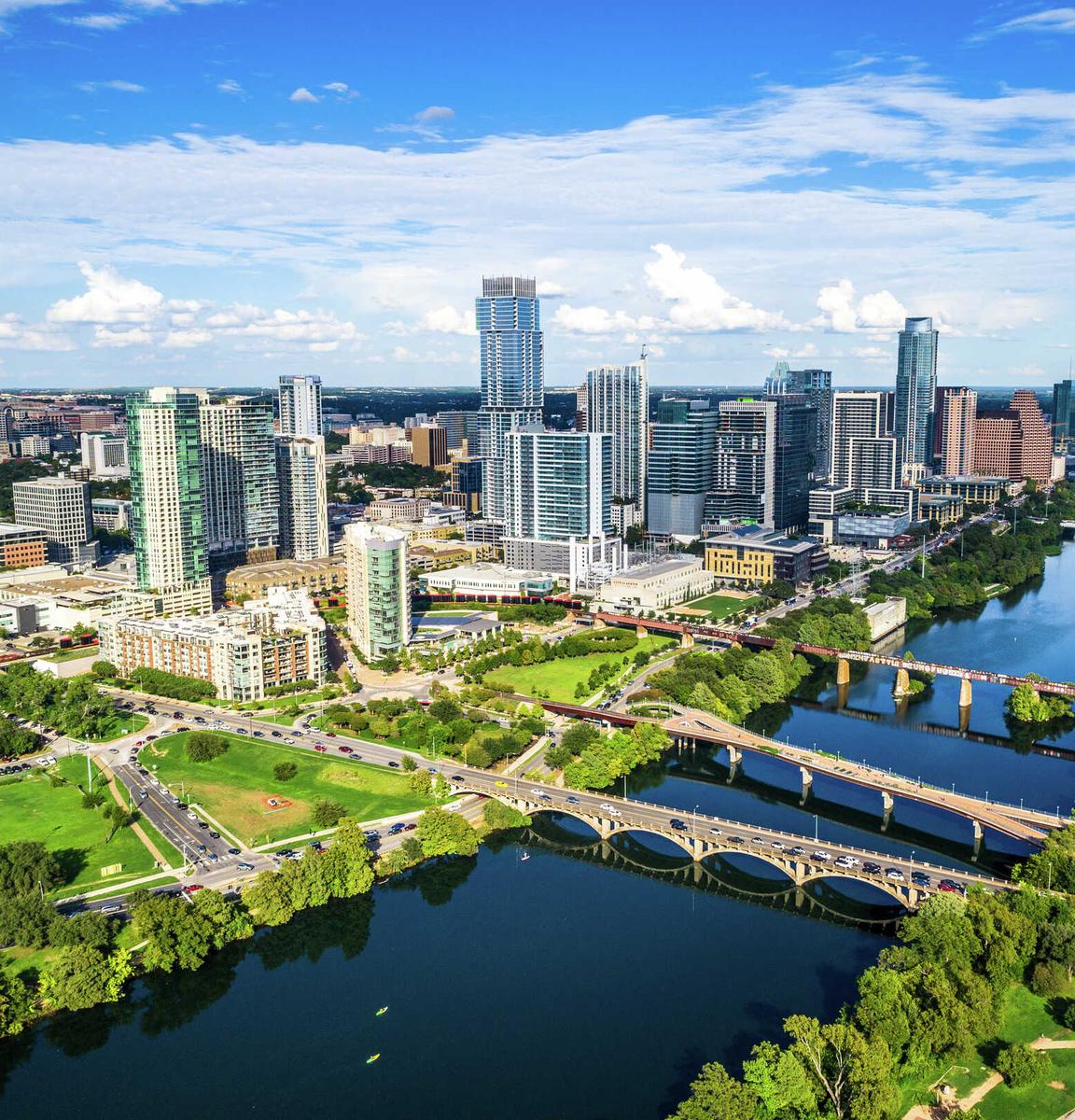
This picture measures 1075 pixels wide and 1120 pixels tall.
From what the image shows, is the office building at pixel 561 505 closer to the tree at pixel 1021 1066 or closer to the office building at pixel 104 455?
the tree at pixel 1021 1066

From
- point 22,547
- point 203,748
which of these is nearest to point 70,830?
point 203,748

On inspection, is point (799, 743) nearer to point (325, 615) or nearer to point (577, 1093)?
point (577, 1093)

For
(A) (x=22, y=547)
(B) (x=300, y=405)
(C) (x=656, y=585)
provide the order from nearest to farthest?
(C) (x=656, y=585) → (A) (x=22, y=547) → (B) (x=300, y=405)

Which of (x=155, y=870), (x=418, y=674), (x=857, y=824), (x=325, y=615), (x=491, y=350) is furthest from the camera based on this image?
(x=491, y=350)

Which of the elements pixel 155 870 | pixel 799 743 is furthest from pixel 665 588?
pixel 155 870

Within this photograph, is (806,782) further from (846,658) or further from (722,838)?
(846,658)

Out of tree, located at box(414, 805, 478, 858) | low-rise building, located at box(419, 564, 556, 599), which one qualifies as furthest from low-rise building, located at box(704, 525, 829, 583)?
tree, located at box(414, 805, 478, 858)
